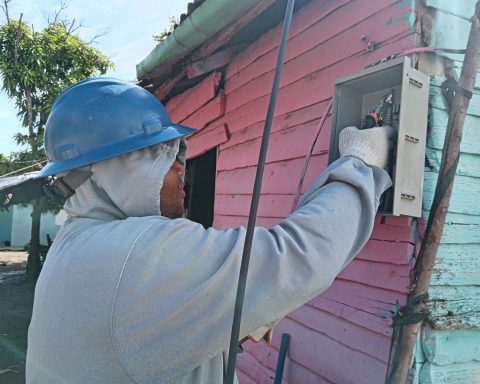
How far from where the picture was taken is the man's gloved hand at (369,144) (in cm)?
151

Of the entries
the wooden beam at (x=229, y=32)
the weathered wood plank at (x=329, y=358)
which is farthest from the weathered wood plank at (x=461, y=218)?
the wooden beam at (x=229, y=32)

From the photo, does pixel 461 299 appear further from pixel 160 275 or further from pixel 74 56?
pixel 74 56

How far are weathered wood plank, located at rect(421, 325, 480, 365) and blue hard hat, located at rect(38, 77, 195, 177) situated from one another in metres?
1.32

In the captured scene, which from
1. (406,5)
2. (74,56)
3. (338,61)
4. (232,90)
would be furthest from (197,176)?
(74,56)

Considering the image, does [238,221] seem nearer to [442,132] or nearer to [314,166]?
[314,166]

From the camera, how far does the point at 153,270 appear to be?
3.72 feet

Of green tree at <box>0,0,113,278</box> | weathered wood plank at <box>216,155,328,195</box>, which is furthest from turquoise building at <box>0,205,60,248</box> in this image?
weathered wood plank at <box>216,155,328,195</box>

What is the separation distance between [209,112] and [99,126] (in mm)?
3049

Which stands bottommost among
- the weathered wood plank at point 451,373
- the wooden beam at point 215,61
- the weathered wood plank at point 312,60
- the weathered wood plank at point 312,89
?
the weathered wood plank at point 451,373

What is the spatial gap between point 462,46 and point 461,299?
1.12 m

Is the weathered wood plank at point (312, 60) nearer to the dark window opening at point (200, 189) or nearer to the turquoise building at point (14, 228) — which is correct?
the dark window opening at point (200, 189)

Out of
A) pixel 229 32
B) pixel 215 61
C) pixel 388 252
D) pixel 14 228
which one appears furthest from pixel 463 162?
pixel 14 228

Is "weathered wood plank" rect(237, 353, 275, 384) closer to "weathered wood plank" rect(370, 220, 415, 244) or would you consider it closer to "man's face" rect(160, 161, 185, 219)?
"weathered wood plank" rect(370, 220, 415, 244)

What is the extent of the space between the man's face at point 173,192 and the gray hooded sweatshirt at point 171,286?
237mm
